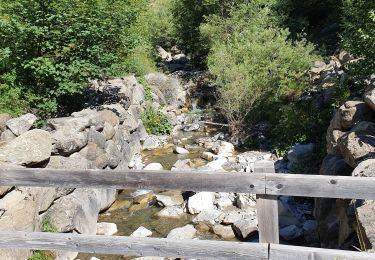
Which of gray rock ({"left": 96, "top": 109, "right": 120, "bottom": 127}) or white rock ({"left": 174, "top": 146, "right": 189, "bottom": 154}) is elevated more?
gray rock ({"left": 96, "top": 109, "right": 120, "bottom": 127})

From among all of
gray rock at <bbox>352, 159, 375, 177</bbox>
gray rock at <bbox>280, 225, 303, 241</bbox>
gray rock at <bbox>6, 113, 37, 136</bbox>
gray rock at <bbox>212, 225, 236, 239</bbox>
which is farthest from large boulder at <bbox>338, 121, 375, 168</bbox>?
gray rock at <bbox>6, 113, 37, 136</bbox>

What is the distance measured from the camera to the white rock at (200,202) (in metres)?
10.5

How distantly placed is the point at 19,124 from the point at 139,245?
24.0ft

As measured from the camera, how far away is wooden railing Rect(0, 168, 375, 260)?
3244 millimetres

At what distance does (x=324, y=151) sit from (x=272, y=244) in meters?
9.06

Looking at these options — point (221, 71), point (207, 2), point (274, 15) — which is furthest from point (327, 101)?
point (207, 2)

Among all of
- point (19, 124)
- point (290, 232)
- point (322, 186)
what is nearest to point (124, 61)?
point (19, 124)

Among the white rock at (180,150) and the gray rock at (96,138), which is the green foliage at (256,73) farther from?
the gray rock at (96,138)

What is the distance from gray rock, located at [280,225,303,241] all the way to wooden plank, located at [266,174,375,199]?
5801mm

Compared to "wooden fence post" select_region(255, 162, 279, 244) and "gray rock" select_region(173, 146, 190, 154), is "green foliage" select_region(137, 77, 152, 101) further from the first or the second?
"wooden fence post" select_region(255, 162, 279, 244)

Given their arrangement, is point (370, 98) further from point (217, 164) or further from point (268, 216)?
point (268, 216)

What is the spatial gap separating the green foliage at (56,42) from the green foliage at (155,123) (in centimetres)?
517

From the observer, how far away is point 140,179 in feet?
12.2

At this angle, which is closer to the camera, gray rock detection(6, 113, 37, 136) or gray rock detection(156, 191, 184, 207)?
gray rock detection(6, 113, 37, 136)
